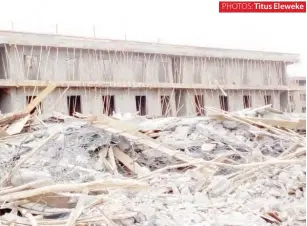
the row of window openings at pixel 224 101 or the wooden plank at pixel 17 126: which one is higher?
the wooden plank at pixel 17 126

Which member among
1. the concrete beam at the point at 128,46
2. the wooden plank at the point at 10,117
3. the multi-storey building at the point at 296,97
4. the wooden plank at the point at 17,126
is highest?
the concrete beam at the point at 128,46

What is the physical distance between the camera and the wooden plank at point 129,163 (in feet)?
18.4

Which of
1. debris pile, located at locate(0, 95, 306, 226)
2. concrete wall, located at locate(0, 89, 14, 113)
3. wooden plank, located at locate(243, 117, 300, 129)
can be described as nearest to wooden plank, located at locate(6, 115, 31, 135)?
debris pile, located at locate(0, 95, 306, 226)

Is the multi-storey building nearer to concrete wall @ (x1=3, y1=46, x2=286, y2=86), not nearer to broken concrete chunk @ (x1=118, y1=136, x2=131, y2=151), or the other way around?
concrete wall @ (x1=3, y1=46, x2=286, y2=86)

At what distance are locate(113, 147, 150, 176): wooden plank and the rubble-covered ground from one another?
0.01 metres

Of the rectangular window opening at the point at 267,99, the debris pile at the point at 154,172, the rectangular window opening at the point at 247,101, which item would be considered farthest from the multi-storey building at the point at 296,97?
the debris pile at the point at 154,172

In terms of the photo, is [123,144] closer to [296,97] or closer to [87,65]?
[87,65]

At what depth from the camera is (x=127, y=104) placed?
20109mm

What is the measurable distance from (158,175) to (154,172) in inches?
5.9

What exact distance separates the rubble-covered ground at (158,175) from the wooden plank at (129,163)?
0.01 metres

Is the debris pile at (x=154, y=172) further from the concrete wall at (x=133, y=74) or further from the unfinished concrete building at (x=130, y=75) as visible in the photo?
the concrete wall at (x=133, y=74)

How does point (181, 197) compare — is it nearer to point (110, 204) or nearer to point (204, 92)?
point (110, 204)

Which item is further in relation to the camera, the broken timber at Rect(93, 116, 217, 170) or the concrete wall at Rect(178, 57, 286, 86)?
the concrete wall at Rect(178, 57, 286, 86)

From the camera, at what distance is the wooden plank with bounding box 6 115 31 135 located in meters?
6.84
